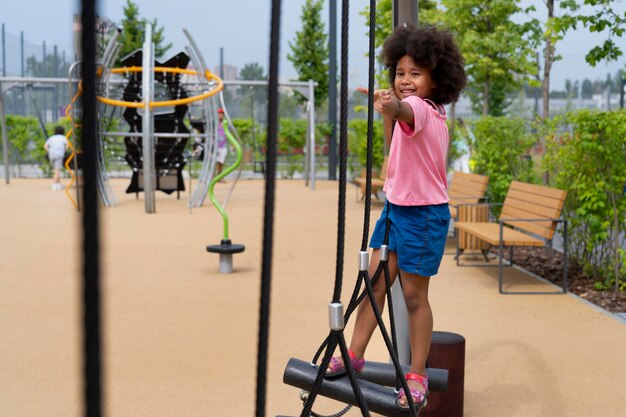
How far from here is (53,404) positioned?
389 centimetres

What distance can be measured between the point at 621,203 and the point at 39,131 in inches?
797

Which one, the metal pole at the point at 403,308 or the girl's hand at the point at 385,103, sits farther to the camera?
the metal pole at the point at 403,308

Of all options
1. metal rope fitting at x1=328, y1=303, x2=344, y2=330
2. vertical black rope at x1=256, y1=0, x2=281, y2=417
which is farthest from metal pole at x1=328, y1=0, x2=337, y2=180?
vertical black rope at x1=256, y1=0, x2=281, y2=417

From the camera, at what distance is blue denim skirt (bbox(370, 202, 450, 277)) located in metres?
3.01

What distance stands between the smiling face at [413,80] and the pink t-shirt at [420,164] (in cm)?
7

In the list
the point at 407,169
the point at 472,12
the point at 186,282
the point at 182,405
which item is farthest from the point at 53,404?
the point at 472,12

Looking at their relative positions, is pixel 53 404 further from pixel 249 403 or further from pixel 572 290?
pixel 572 290

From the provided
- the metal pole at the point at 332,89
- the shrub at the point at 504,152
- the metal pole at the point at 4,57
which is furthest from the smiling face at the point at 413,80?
the metal pole at the point at 4,57

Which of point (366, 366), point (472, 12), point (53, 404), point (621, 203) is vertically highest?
point (472, 12)

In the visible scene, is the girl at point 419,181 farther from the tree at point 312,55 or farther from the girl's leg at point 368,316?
the tree at point 312,55

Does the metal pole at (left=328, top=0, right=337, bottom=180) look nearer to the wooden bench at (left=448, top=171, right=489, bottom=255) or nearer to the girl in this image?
the wooden bench at (left=448, top=171, right=489, bottom=255)

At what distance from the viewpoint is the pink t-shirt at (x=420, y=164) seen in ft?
9.84

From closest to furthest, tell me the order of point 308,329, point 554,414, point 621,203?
point 554,414 < point 308,329 < point 621,203

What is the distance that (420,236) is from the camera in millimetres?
3020
